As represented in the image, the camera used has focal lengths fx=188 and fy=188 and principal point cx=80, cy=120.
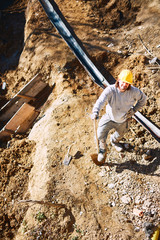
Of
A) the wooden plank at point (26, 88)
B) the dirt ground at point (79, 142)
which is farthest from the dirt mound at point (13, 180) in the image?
the wooden plank at point (26, 88)

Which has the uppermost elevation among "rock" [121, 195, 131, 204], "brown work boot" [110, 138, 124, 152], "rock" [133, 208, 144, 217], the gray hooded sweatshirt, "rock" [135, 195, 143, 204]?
the gray hooded sweatshirt

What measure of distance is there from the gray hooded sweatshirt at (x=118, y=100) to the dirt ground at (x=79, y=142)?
142cm

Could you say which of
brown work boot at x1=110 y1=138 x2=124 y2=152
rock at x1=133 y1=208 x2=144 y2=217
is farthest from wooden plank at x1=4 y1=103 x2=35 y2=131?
rock at x1=133 y1=208 x2=144 y2=217

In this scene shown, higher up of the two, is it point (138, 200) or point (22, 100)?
point (22, 100)

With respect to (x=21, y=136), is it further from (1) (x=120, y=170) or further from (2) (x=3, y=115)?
(1) (x=120, y=170)

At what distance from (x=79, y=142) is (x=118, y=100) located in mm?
2094

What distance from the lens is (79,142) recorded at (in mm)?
5391

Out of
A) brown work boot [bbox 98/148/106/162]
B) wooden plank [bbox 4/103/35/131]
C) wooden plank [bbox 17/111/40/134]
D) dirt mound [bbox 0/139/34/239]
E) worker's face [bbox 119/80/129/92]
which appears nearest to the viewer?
worker's face [bbox 119/80/129/92]

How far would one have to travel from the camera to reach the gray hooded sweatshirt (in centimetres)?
366

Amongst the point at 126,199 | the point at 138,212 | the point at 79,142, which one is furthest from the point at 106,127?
the point at 138,212

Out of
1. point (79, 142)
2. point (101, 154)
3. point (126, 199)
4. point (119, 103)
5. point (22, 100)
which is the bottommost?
point (126, 199)

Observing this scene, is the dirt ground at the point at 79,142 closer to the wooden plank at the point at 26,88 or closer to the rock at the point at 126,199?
the rock at the point at 126,199

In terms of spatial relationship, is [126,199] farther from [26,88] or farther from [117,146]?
[26,88]

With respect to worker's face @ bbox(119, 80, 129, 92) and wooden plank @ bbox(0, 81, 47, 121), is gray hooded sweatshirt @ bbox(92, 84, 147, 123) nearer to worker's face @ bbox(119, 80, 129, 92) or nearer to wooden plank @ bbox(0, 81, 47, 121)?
worker's face @ bbox(119, 80, 129, 92)
